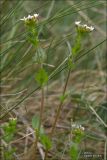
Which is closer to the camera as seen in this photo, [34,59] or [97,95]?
[34,59]

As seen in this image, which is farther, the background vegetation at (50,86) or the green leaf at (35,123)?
the background vegetation at (50,86)

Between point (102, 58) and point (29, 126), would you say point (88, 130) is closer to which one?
point (29, 126)

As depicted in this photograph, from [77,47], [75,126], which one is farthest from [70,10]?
[75,126]

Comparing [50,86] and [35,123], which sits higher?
[50,86]

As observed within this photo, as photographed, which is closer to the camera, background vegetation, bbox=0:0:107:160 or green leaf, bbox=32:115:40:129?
green leaf, bbox=32:115:40:129

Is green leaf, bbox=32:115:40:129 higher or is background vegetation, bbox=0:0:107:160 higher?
background vegetation, bbox=0:0:107:160

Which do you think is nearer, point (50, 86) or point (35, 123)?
point (35, 123)

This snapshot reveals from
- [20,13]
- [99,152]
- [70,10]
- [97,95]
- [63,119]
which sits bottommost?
[99,152]

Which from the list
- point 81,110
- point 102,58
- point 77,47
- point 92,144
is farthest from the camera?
point 102,58

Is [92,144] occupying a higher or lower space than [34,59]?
lower

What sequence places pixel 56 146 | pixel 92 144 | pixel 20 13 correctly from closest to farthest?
pixel 56 146 < pixel 92 144 < pixel 20 13

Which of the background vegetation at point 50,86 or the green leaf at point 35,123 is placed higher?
the background vegetation at point 50,86
